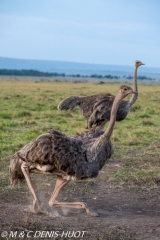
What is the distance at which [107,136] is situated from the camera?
21.0 feet

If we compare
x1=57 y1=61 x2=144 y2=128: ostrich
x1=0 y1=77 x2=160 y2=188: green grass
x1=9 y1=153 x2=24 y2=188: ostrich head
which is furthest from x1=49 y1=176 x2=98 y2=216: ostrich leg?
x1=57 y1=61 x2=144 y2=128: ostrich

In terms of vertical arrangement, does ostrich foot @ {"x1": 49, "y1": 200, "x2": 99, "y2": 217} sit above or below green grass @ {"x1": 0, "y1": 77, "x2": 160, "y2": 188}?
above

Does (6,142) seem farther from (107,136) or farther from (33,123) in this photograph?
(107,136)

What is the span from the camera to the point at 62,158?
6199 millimetres

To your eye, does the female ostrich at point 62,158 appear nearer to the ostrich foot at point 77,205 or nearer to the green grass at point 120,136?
the ostrich foot at point 77,205

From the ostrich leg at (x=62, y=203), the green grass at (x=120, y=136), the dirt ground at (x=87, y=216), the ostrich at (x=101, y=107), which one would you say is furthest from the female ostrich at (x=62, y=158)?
the ostrich at (x=101, y=107)

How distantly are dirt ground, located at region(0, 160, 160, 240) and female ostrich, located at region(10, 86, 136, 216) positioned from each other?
0.95ft

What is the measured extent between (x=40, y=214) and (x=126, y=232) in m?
1.17

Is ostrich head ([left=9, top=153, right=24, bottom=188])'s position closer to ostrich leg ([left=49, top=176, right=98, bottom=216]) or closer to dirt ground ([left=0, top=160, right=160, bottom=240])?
dirt ground ([left=0, top=160, right=160, bottom=240])

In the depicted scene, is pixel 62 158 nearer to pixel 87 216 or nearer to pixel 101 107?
pixel 87 216

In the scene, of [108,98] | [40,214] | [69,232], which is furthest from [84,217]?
[108,98]

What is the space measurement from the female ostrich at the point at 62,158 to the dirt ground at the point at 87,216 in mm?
290

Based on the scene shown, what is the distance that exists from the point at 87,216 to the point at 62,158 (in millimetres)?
713

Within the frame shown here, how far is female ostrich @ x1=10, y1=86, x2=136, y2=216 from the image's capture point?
622cm
